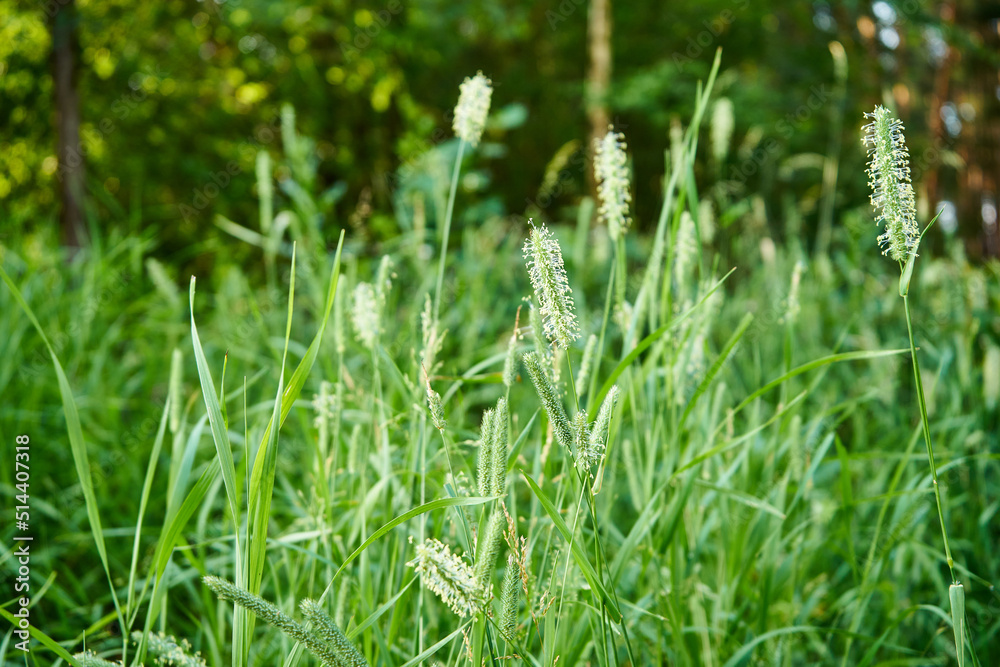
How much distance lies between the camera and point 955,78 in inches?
324

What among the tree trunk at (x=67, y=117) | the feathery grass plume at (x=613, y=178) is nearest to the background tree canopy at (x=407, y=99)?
the tree trunk at (x=67, y=117)

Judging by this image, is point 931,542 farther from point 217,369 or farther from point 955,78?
point 955,78

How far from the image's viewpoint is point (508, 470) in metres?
0.79

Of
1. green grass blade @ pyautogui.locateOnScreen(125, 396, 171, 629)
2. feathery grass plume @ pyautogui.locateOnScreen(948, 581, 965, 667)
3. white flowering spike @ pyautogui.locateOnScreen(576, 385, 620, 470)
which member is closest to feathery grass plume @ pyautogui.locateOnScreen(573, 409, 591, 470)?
white flowering spike @ pyautogui.locateOnScreen(576, 385, 620, 470)

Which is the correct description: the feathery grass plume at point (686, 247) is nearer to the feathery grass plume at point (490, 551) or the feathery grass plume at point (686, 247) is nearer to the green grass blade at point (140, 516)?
the feathery grass plume at point (490, 551)

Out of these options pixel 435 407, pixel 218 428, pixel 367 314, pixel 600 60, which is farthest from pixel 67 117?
pixel 600 60

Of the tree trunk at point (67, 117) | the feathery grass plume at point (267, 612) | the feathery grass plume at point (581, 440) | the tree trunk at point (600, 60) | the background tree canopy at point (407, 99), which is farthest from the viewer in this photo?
the tree trunk at point (600, 60)

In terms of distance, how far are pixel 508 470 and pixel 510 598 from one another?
5.8 inches

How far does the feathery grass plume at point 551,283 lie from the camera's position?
2.06 ft

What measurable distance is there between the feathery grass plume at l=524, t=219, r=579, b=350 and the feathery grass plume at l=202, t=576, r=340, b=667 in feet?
1.12

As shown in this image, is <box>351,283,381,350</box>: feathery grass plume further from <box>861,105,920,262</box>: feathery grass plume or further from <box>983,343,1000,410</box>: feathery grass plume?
<box>983,343,1000,410</box>: feathery grass plume

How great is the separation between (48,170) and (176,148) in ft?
6.65

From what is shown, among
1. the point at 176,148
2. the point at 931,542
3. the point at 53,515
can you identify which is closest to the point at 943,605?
the point at 931,542

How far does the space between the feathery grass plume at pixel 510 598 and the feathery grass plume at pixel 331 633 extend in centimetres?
16
